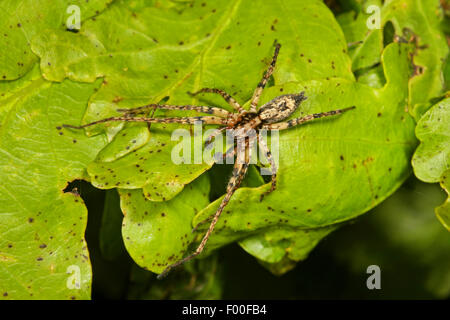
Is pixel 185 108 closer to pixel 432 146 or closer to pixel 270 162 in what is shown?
pixel 270 162

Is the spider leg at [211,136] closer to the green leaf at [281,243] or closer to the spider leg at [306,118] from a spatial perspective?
the spider leg at [306,118]

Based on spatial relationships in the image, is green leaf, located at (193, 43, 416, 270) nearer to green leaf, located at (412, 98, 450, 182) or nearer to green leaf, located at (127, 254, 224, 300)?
green leaf, located at (412, 98, 450, 182)

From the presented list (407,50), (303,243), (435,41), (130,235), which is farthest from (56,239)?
(435,41)

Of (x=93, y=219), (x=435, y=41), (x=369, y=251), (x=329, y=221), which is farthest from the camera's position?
(x=369, y=251)

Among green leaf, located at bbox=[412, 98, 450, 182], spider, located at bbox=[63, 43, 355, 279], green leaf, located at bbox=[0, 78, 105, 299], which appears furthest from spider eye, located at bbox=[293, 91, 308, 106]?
green leaf, located at bbox=[0, 78, 105, 299]

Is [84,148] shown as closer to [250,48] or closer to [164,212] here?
[164,212]

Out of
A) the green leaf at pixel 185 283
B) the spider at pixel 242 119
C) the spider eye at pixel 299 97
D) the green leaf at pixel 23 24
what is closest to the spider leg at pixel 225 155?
the spider at pixel 242 119
